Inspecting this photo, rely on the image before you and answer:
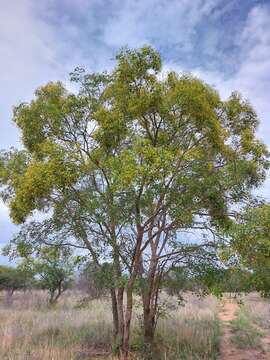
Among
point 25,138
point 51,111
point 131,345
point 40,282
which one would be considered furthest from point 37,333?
point 40,282

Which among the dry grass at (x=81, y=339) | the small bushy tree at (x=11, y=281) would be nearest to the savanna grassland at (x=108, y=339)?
the dry grass at (x=81, y=339)

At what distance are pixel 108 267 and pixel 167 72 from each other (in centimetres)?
526

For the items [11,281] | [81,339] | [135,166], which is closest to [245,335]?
[81,339]

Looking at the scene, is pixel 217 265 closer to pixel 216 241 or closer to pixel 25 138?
pixel 216 241

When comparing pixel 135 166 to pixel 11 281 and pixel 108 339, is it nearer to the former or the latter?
pixel 108 339

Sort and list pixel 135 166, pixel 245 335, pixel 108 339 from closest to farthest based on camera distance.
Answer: pixel 135 166, pixel 108 339, pixel 245 335

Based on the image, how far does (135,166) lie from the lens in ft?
28.0

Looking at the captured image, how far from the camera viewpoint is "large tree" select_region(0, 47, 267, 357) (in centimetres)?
954

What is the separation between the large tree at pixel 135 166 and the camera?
31.3 ft

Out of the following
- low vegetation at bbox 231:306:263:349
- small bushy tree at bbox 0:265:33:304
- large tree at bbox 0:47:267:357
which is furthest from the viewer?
small bushy tree at bbox 0:265:33:304

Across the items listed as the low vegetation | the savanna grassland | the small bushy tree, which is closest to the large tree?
the savanna grassland

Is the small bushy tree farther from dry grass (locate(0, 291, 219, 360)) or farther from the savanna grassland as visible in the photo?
dry grass (locate(0, 291, 219, 360))

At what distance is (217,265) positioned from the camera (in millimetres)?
10633

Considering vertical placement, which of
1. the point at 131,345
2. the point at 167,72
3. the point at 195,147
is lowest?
the point at 131,345
